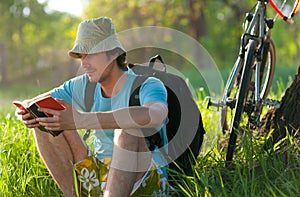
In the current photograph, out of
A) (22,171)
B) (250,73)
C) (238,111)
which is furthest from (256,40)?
(22,171)

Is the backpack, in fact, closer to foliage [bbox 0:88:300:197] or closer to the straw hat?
foliage [bbox 0:88:300:197]

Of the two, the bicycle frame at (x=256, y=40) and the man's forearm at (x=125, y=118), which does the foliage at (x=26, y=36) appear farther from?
the man's forearm at (x=125, y=118)

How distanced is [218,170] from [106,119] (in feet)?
1.89

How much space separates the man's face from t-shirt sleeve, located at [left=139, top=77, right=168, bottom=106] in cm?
26

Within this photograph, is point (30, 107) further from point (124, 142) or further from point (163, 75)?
point (163, 75)

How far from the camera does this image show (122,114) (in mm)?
2826

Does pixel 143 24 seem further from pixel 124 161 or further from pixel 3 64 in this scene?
pixel 124 161

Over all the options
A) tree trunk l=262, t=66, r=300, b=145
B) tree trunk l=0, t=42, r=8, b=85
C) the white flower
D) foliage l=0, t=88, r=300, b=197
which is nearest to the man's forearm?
foliage l=0, t=88, r=300, b=197

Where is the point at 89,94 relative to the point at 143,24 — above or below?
below

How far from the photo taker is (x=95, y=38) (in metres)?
3.26

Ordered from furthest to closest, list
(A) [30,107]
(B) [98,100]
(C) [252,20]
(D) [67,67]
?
(D) [67,67], (C) [252,20], (B) [98,100], (A) [30,107]

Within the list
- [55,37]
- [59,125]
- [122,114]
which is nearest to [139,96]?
[122,114]

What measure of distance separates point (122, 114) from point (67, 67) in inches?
746

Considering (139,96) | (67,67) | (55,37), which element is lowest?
(139,96)
